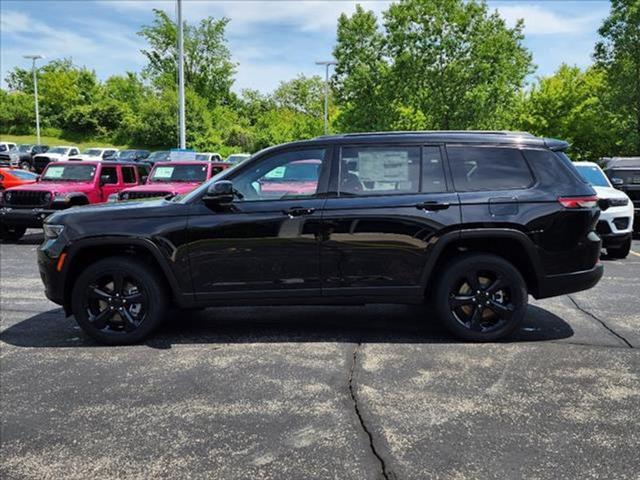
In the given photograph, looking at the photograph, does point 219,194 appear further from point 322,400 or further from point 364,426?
point 364,426

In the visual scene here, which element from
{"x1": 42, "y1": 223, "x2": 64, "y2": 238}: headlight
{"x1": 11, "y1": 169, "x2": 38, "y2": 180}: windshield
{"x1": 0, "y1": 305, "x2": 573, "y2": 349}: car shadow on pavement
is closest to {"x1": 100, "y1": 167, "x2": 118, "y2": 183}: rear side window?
{"x1": 11, "y1": 169, "x2": 38, "y2": 180}: windshield

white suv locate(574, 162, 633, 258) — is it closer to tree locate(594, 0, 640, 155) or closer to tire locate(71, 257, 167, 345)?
tire locate(71, 257, 167, 345)

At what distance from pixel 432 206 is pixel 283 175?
1.34m

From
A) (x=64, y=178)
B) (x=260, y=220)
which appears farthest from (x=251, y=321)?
(x=64, y=178)

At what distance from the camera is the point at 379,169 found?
504 centimetres

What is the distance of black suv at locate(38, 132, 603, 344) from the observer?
491 cm

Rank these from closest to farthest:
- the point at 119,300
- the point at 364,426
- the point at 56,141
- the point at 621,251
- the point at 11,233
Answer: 1. the point at 364,426
2. the point at 119,300
3. the point at 621,251
4. the point at 11,233
5. the point at 56,141

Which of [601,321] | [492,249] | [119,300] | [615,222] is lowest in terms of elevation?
[601,321]

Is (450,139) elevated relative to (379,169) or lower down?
elevated

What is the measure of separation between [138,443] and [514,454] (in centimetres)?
210

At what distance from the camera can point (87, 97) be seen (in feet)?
220

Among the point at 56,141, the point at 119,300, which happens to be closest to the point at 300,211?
the point at 119,300

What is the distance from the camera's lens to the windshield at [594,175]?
1113cm

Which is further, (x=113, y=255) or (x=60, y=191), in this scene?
(x=60, y=191)
